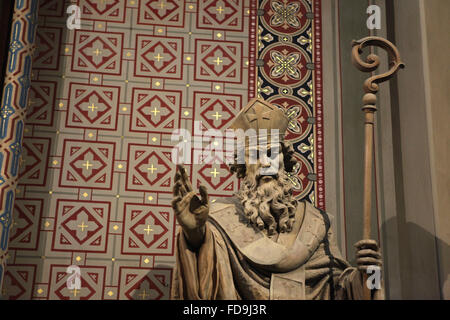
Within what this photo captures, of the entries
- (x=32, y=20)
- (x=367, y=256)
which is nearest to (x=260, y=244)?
(x=367, y=256)

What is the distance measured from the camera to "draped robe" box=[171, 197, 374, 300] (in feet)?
11.9

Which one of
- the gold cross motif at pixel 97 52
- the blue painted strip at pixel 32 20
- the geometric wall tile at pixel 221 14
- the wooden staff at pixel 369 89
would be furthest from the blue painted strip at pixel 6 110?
the wooden staff at pixel 369 89

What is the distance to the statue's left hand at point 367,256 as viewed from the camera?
142 inches

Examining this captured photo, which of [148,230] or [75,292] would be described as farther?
[148,230]

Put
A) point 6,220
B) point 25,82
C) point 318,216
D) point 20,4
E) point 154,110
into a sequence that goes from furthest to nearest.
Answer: point 154,110 < point 20,4 < point 25,82 < point 6,220 < point 318,216

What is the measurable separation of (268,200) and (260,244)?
0.81 ft

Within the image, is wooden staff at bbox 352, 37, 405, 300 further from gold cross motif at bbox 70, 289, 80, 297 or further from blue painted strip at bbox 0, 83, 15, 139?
blue painted strip at bbox 0, 83, 15, 139

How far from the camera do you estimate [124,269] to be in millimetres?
4496

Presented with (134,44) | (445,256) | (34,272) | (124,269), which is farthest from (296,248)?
(134,44)

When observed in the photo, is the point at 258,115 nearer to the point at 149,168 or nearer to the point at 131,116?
the point at 149,168

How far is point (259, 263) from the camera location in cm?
375

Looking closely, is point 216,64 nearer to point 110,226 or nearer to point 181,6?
point 181,6

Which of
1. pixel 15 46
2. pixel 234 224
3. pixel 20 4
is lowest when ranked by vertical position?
pixel 234 224

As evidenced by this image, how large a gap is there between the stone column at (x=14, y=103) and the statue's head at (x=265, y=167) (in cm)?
132
